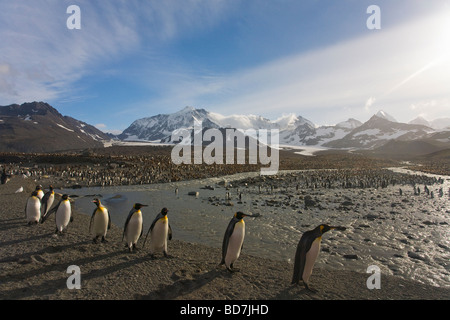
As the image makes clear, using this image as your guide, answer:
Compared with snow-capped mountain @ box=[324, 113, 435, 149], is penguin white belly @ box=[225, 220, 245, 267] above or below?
below

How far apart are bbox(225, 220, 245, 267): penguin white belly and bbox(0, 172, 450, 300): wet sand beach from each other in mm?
357

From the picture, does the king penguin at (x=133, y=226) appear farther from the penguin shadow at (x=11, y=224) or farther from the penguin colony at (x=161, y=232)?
the penguin shadow at (x=11, y=224)

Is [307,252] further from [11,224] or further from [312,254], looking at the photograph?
[11,224]

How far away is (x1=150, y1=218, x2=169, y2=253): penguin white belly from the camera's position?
7.01m

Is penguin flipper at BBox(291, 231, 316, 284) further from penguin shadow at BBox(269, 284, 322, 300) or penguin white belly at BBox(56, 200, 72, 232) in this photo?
penguin white belly at BBox(56, 200, 72, 232)

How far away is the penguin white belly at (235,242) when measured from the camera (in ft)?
20.7

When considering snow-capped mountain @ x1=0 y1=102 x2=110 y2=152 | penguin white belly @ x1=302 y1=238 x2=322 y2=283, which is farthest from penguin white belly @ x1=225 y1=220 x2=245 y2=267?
snow-capped mountain @ x1=0 y1=102 x2=110 y2=152

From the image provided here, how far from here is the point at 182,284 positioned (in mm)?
5555

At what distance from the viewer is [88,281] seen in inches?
213

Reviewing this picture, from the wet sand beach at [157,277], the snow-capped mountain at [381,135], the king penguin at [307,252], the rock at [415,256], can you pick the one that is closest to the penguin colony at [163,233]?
the king penguin at [307,252]

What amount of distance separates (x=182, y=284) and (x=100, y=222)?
159 inches

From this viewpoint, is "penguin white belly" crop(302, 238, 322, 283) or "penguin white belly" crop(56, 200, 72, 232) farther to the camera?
"penguin white belly" crop(56, 200, 72, 232)
